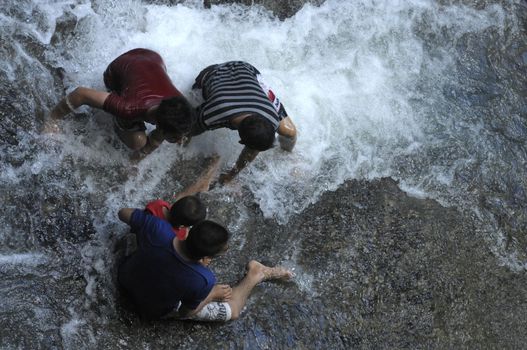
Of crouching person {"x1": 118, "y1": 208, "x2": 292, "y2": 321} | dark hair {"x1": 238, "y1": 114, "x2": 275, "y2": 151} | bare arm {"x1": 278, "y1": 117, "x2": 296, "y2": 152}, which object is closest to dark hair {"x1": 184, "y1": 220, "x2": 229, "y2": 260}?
crouching person {"x1": 118, "y1": 208, "x2": 292, "y2": 321}

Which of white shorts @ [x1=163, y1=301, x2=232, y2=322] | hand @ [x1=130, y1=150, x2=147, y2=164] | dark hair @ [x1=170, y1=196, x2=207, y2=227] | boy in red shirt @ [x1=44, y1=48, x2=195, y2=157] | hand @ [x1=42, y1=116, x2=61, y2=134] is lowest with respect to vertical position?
white shorts @ [x1=163, y1=301, x2=232, y2=322]

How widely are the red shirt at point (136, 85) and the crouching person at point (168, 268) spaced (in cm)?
67

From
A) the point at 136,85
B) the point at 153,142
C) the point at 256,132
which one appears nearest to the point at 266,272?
the point at 256,132

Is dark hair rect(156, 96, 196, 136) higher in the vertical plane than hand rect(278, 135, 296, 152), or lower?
higher

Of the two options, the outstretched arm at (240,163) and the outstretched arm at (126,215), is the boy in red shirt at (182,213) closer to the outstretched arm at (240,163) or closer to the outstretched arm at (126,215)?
the outstretched arm at (126,215)

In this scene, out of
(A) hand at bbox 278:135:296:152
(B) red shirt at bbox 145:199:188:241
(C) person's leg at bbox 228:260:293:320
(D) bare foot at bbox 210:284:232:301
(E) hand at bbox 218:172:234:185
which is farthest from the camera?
(A) hand at bbox 278:135:296:152

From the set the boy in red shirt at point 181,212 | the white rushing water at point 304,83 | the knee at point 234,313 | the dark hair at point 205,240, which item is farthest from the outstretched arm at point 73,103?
the knee at point 234,313

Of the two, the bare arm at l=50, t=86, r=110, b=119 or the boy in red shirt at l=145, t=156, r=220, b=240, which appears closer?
the boy in red shirt at l=145, t=156, r=220, b=240

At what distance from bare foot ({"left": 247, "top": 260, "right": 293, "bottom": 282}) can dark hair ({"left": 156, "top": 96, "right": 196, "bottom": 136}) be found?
1084 mm

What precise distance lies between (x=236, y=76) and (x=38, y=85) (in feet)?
4.67

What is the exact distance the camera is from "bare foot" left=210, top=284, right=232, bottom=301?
160 inches

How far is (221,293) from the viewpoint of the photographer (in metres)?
4.10

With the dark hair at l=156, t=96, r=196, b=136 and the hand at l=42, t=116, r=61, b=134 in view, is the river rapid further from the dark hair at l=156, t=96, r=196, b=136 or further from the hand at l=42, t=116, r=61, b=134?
the dark hair at l=156, t=96, r=196, b=136

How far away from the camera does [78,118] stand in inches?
182
